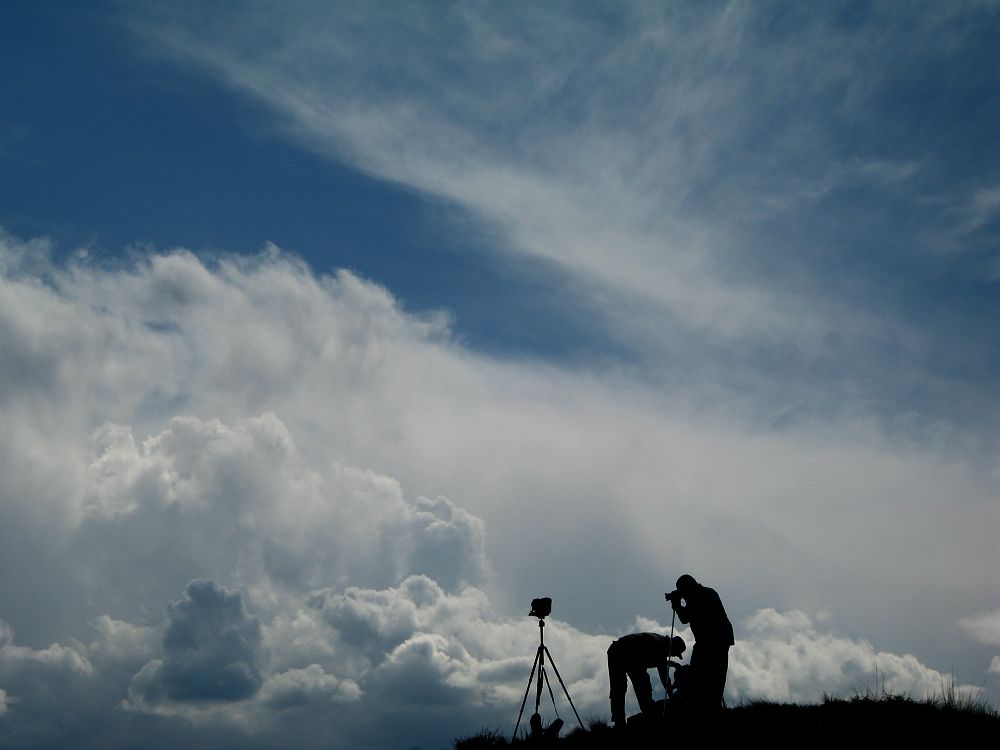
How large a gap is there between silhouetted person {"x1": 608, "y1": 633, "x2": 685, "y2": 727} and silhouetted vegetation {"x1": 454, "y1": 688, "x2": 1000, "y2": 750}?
37cm

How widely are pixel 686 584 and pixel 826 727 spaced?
296 centimetres

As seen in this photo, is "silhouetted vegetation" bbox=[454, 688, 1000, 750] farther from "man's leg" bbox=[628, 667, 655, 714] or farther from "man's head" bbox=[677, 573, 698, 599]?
"man's head" bbox=[677, 573, 698, 599]

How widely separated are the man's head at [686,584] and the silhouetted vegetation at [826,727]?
204cm

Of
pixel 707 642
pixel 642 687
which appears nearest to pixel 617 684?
pixel 642 687

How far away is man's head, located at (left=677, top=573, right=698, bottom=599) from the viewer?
12.8 metres

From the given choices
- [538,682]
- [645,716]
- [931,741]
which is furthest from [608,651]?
[931,741]

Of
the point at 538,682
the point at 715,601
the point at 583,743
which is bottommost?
the point at 583,743

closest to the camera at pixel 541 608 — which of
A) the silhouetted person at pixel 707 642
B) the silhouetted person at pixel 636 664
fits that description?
the silhouetted person at pixel 636 664

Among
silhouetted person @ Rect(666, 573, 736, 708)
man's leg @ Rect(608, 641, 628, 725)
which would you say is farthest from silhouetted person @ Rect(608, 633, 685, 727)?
silhouetted person @ Rect(666, 573, 736, 708)

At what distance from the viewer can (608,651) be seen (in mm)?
Answer: 14328

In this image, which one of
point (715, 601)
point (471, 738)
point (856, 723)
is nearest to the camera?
point (856, 723)

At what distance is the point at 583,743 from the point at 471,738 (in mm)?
2854

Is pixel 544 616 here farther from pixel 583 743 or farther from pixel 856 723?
pixel 856 723

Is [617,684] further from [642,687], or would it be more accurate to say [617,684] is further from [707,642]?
[707,642]
